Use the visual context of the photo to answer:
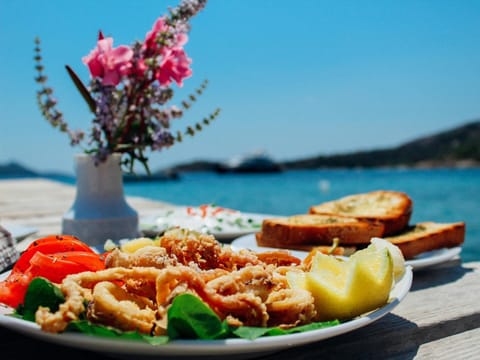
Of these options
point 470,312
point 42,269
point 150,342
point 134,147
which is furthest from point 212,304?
point 134,147

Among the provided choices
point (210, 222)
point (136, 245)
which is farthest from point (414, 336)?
point (210, 222)

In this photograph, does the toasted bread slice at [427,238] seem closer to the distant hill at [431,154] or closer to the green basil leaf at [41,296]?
the green basil leaf at [41,296]

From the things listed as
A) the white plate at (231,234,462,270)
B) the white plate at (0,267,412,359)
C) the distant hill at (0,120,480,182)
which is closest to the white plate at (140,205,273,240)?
the white plate at (231,234,462,270)

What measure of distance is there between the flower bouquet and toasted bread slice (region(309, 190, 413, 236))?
842 mm

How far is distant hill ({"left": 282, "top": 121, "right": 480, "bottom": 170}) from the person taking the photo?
5290 centimetres

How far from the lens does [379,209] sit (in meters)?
2.49

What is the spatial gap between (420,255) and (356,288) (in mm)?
1072

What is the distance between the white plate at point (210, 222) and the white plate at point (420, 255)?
0.40 feet

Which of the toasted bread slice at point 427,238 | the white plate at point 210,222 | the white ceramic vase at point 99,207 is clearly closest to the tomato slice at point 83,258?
the white ceramic vase at point 99,207

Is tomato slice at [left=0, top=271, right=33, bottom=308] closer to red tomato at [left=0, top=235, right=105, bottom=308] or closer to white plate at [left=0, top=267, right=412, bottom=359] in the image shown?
red tomato at [left=0, top=235, right=105, bottom=308]

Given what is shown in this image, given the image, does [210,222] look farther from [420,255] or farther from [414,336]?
[414,336]

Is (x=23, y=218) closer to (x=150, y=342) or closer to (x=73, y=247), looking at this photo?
(x=73, y=247)

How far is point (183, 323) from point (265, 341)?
5.4 inches

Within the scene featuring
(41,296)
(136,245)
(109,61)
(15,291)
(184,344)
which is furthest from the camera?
(109,61)
